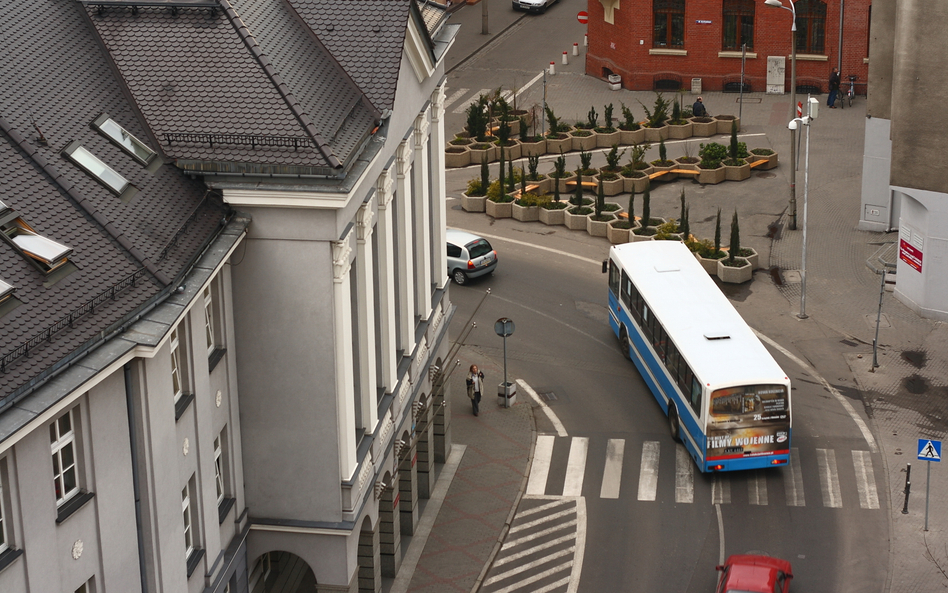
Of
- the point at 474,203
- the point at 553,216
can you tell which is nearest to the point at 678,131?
the point at 553,216

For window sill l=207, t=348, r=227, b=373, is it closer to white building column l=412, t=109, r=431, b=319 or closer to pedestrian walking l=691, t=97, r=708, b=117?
white building column l=412, t=109, r=431, b=319

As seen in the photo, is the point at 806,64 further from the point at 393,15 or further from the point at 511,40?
the point at 393,15

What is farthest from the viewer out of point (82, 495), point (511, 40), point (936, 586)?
point (511, 40)

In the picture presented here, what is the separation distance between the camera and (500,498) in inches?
1688

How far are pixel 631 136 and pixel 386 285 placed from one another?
41749mm

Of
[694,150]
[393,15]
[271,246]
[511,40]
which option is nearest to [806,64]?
[694,150]

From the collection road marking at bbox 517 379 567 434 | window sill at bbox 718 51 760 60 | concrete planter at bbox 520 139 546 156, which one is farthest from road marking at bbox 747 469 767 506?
window sill at bbox 718 51 760 60

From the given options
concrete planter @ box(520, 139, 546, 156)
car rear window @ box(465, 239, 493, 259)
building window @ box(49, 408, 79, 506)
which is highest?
building window @ box(49, 408, 79, 506)

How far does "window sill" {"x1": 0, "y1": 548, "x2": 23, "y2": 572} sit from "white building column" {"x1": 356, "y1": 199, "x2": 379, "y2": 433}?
12.2 metres

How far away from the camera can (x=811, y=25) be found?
3223 inches

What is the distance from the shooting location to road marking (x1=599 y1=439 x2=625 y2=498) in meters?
43.1

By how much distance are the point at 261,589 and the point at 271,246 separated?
9.91m

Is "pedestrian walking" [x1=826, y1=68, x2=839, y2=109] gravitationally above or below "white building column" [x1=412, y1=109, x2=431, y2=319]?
below

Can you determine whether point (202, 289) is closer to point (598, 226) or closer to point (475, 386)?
point (475, 386)
